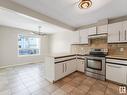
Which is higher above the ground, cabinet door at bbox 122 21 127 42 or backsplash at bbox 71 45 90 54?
cabinet door at bbox 122 21 127 42

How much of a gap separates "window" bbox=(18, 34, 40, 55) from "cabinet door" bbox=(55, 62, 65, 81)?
12.3ft

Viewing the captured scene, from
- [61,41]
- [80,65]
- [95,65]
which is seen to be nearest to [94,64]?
[95,65]

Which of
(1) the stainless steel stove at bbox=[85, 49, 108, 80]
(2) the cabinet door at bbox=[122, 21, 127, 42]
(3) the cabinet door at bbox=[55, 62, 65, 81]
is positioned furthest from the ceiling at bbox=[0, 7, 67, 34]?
(2) the cabinet door at bbox=[122, 21, 127, 42]

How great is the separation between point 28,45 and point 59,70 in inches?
158

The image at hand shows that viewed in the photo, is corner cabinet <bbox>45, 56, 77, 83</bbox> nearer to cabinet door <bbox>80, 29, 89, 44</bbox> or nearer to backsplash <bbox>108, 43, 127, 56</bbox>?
cabinet door <bbox>80, 29, 89, 44</bbox>

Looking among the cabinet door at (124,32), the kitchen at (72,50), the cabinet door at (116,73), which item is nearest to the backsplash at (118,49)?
the kitchen at (72,50)

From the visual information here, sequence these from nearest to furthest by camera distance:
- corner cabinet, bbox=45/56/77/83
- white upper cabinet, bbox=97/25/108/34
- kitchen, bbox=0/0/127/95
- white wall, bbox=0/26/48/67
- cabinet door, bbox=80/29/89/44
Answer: kitchen, bbox=0/0/127/95 → corner cabinet, bbox=45/56/77/83 → white upper cabinet, bbox=97/25/108/34 → cabinet door, bbox=80/29/89/44 → white wall, bbox=0/26/48/67

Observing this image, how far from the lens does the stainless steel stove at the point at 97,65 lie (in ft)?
10.3

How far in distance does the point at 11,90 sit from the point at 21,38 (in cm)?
402

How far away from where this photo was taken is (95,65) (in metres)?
3.36

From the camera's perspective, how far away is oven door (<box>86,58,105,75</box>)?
3.14m

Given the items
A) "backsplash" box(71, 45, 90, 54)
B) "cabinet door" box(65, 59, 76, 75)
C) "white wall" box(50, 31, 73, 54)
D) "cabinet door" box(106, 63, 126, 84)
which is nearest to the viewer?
"cabinet door" box(106, 63, 126, 84)

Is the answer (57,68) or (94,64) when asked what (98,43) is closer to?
(94,64)

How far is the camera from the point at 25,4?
2.39 meters
